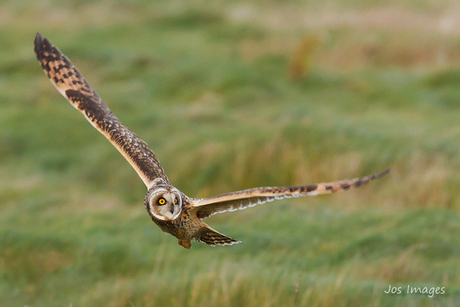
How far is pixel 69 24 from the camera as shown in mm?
18391

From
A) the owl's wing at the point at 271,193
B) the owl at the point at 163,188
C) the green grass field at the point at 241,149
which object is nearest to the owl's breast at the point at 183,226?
the owl at the point at 163,188

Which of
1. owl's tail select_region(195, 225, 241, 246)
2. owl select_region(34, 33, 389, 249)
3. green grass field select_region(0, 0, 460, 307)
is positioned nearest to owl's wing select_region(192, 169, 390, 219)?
owl select_region(34, 33, 389, 249)

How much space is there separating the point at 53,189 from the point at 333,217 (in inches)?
161

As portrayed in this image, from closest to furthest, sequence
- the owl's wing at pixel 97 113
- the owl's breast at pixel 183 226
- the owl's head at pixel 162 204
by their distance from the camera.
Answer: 1. the owl's head at pixel 162 204
2. the owl's breast at pixel 183 226
3. the owl's wing at pixel 97 113

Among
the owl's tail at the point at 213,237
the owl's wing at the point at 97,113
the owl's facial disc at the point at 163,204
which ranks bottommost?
the owl's facial disc at the point at 163,204

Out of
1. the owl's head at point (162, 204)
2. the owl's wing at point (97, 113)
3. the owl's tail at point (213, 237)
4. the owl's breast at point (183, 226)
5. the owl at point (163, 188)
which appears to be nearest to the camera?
the owl at point (163, 188)

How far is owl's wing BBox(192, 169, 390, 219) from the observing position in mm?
3459

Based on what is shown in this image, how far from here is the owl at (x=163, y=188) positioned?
3.60m

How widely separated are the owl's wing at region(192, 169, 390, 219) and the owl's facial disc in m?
0.14

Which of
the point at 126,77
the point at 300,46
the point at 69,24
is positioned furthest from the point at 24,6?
the point at 300,46

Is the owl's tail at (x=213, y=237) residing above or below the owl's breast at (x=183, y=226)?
above

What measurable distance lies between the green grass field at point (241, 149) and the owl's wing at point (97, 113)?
1329 mm

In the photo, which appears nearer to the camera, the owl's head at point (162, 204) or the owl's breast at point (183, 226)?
the owl's head at point (162, 204)

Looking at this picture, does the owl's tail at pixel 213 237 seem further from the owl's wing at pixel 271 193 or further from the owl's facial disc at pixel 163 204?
the owl's facial disc at pixel 163 204
